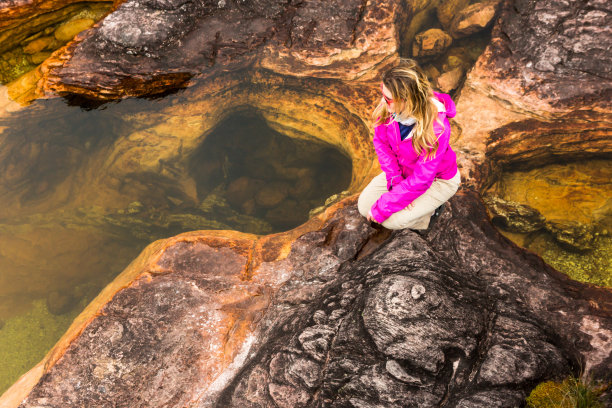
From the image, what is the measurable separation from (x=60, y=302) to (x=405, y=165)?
194 inches

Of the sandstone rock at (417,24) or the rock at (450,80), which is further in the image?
the sandstone rock at (417,24)

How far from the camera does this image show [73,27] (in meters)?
3.60

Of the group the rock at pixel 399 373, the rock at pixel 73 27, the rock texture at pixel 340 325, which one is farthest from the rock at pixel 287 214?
the rock at pixel 73 27

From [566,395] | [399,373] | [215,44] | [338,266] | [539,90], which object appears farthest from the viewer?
[215,44]

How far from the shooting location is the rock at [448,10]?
4465 mm

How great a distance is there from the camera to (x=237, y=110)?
446 centimetres

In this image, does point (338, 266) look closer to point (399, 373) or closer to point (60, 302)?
point (399, 373)

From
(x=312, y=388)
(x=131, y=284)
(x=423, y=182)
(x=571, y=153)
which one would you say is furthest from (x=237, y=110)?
(x=571, y=153)

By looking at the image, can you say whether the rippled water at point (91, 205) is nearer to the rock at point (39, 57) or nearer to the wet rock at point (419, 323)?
the rock at point (39, 57)

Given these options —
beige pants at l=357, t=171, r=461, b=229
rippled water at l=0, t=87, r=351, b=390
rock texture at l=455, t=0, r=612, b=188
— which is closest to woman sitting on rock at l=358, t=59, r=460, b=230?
beige pants at l=357, t=171, r=461, b=229

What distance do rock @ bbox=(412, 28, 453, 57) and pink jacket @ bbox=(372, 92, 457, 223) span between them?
2631mm

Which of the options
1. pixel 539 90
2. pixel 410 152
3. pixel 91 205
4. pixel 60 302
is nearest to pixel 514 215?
pixel 539 90

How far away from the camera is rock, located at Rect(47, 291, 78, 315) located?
448cm

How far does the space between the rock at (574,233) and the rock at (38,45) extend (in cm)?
600
